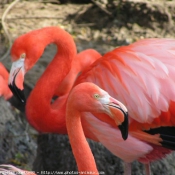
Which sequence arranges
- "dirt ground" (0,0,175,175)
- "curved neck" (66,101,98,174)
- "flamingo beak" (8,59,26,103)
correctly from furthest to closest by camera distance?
"dirt ground" (0,0,175,175) → "flamingo beak" (8,59,26,103) → "curved neck" (66,101,98,174)

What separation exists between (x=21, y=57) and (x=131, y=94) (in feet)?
3.15

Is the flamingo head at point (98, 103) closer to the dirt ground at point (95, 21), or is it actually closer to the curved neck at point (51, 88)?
the curved neck at point (51, 88)

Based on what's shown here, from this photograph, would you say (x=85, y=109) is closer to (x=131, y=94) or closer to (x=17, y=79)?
(x=131, y=94)

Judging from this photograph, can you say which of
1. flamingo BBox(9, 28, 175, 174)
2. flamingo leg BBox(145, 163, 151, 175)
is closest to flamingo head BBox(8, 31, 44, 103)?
flamingo BBox(9, 28, 175, 174)

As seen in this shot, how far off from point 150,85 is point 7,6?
4.87 m

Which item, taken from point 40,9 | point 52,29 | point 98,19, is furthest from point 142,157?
point 40,9

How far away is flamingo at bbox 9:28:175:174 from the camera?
3.72 metres

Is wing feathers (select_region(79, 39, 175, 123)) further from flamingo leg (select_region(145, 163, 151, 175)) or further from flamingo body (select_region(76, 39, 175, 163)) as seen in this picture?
flamingo leg (select_region(145, 163, 151, 175))

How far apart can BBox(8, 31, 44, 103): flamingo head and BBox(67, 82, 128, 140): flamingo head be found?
3.39 feet

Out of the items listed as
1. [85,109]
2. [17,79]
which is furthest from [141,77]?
[17,79]

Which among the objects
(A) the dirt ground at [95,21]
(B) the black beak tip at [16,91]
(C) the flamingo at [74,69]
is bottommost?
(A) the dirt ground at [95,21]

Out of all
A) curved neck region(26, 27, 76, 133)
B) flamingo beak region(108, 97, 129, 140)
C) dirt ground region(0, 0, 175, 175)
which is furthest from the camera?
dirt ground region(0, 0, 175, 175)

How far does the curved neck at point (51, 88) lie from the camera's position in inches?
164

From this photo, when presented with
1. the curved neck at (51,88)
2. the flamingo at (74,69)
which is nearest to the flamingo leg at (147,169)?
the curved neck at (51,88)
